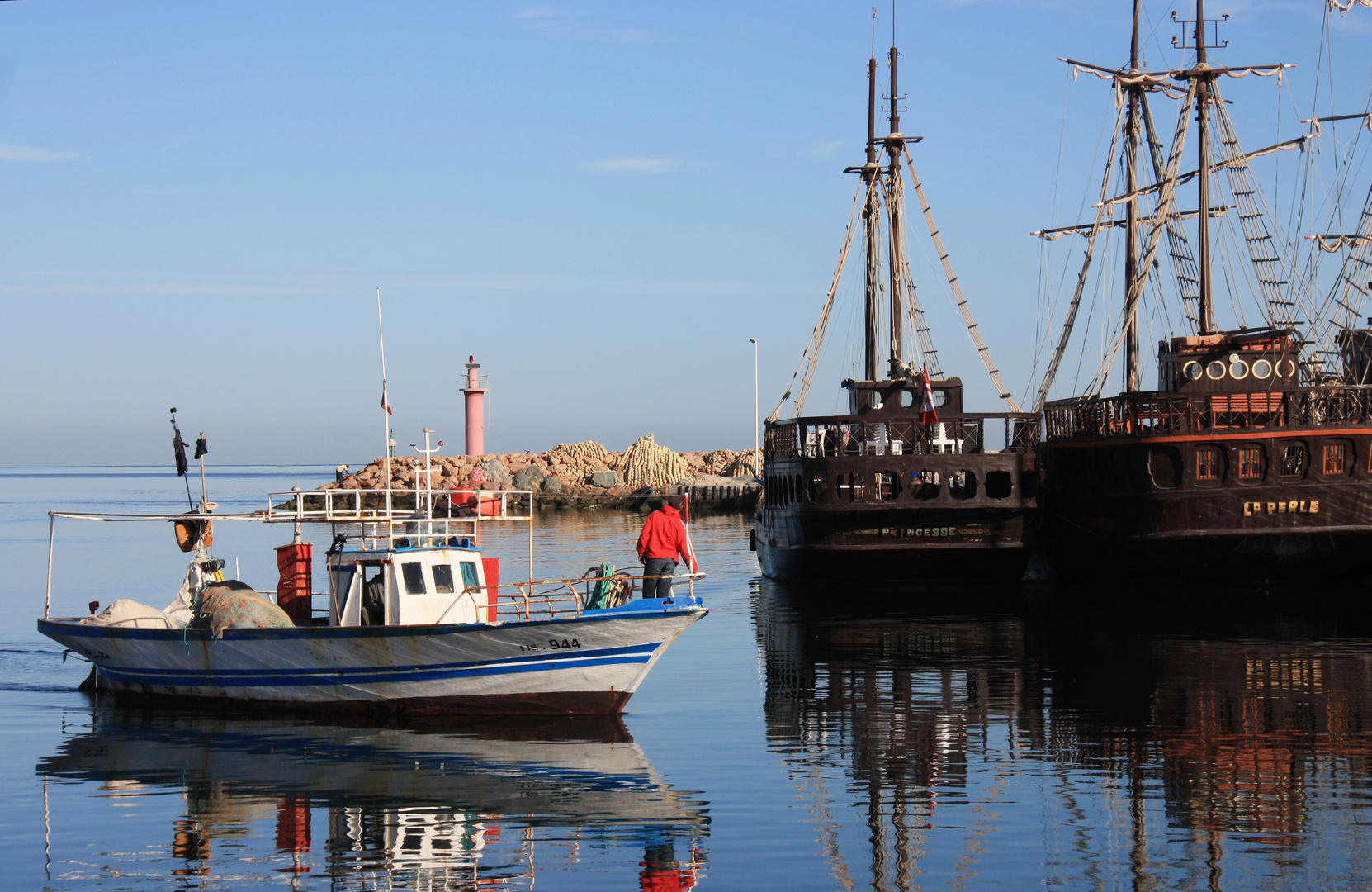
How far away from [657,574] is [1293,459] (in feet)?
73.6

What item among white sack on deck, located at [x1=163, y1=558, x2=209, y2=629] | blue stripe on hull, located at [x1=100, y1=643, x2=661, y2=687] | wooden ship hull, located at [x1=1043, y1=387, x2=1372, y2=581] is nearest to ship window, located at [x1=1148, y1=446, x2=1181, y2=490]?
wooden ship hull, located at [x1=1043, y1=387, x2=1372, y2=581]

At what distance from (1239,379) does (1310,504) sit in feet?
14.4

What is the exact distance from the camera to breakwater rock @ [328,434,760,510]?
10694 cm

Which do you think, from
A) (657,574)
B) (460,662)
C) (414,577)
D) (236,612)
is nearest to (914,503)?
(657,574)

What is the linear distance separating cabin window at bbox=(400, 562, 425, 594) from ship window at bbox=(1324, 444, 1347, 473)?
26.0m

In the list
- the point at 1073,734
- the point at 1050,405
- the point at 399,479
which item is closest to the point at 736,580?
the point at 1050,405

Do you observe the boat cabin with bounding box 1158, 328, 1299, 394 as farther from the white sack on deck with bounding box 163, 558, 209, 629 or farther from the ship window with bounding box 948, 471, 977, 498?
the white sack on deck with bounding box 163, 558, 209, 629

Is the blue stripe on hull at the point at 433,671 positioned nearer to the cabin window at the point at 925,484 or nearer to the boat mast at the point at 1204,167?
the cabin window at the point at 925,484

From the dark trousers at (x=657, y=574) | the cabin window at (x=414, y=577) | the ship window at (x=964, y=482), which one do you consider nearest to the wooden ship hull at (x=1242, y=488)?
the ship window at (x=964, y=482)

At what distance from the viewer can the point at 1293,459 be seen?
35.8m

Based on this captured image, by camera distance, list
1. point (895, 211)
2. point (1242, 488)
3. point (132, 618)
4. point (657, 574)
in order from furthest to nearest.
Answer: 1. point (895, 211)
2. point (1242, 488)
3. point (132, 618)
4. point (657, 574)

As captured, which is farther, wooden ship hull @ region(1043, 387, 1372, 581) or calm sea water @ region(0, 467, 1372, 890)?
wooden ship hull @ region(1043, 387, 1372, 581)

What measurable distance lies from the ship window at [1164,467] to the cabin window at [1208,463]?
0.56 meters

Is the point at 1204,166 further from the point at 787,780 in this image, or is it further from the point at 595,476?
the point at 595,476
